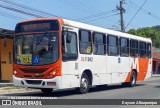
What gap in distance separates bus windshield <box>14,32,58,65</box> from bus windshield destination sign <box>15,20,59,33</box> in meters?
0.24

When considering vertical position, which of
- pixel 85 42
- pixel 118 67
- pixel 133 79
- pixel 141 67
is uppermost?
pixel 85 42

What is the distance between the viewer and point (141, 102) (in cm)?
1489

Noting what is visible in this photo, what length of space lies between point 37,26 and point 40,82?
2469 millimetres

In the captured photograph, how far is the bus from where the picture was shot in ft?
54.1

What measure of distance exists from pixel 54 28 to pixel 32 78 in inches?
91.0

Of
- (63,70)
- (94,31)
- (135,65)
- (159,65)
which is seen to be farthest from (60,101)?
(159,65)

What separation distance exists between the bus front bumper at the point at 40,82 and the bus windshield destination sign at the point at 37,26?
214 cm

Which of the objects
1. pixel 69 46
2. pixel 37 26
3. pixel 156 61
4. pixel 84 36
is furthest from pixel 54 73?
pixel 156 61

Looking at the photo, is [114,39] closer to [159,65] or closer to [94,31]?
[94,31]

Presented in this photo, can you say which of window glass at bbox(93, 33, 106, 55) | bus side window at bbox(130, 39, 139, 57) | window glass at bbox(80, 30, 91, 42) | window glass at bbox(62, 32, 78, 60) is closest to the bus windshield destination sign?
window glass at bbox(62, 32, 78, 60)

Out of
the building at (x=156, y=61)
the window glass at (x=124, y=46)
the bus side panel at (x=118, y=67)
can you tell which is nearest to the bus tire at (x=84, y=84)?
the bus side panel at (x=118, y=67)

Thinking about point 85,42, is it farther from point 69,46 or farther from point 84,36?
point 69,46

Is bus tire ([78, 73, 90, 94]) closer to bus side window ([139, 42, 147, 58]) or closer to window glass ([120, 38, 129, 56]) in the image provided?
window glass ([120, 38, 129, 56])

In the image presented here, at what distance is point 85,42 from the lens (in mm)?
18609
